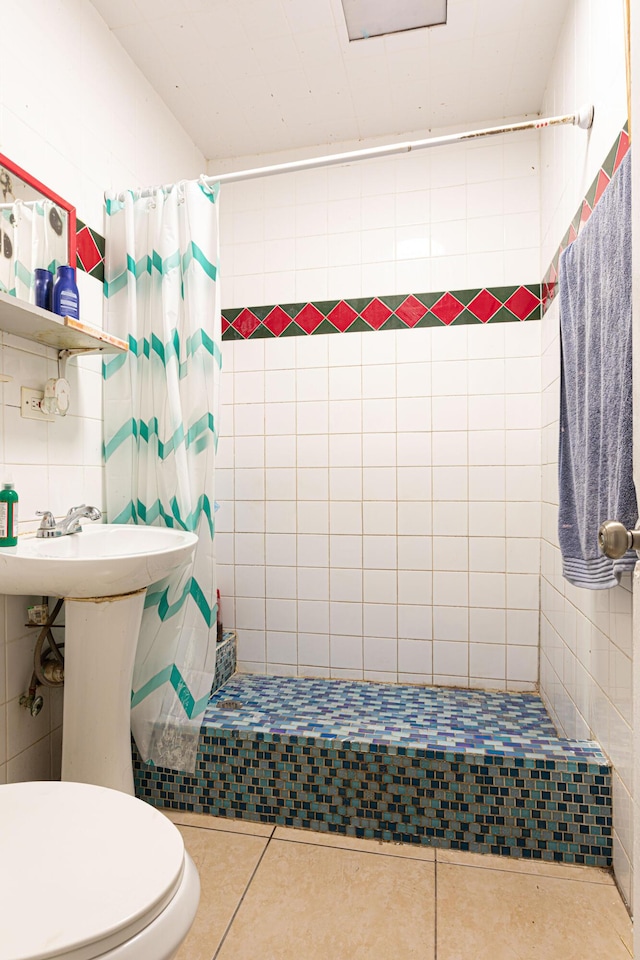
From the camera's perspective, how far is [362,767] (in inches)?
64.6

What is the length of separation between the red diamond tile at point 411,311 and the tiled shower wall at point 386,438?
0.20 feet

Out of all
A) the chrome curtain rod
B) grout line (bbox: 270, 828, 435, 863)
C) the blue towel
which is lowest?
grout line (bbox: 270, 828, 435, 863)

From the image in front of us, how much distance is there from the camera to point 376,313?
240cm

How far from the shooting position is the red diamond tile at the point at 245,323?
99.3 inches

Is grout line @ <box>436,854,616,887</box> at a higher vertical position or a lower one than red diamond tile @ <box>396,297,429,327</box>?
lower

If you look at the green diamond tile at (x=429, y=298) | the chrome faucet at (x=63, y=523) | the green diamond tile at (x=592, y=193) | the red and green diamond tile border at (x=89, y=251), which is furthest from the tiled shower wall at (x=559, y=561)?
the red and green diamond tile border at (x=89, y=251)

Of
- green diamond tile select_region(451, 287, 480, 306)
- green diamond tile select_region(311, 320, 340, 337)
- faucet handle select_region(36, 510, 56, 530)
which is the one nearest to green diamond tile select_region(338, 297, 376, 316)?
green diamond tile select_region(311, 320, 340, 337)

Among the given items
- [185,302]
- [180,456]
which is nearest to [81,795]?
[180,456]

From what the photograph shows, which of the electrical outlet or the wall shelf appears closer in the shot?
the wall shelf

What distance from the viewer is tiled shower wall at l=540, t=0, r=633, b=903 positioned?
4.49 ft

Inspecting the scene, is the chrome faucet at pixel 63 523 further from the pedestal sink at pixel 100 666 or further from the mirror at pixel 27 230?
the mirror at pixel 27 230

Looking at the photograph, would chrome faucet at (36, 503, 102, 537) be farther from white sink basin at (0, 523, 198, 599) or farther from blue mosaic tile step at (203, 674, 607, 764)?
blue mosaic tile step at (203, 674, 607, 764)

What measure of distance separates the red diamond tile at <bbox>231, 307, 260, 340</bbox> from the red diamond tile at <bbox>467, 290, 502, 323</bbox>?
0.95 metres

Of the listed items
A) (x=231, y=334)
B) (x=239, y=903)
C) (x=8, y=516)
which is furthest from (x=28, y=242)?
(x=239, y=903)
